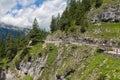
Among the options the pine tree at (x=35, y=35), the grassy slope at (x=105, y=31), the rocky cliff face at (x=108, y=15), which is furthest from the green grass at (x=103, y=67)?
the pine tree at (x=35, y=35)

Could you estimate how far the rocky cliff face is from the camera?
11345 cm

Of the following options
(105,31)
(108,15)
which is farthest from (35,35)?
(105,31)

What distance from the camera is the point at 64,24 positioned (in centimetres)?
13488

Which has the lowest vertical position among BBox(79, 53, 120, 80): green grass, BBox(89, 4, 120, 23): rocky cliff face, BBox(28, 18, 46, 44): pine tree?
BBox(79, 53, 120, 80): green grass

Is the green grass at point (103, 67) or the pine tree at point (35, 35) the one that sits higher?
the pine tree at point (35, 35)

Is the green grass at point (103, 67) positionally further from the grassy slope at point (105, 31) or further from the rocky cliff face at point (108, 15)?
the rocky cliff face at point (108, 15)

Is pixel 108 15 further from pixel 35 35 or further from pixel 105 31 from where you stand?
pixel 35 35

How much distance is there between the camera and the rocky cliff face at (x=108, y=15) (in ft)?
372

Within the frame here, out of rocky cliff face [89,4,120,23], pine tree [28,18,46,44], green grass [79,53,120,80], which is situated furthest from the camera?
pine tree [28,18,46,44]

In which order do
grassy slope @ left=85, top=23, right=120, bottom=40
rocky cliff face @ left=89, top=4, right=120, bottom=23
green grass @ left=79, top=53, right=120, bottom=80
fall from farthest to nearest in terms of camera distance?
rocky cliff face @ left=89, top=4, right=120, bottom=23 < grassy slope @ left=85, top=23, right=120, bottom=40 < green grass @ left=79, top=53, right=120, bottom=80

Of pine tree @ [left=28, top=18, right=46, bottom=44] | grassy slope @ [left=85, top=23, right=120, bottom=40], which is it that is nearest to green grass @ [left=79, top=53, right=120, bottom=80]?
grassy slope @ [left=85, top=23, right=120, bottom=40]

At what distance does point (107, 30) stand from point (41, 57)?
3109 centimetres

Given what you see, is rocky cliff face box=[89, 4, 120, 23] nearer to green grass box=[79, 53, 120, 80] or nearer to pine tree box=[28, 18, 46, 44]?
pine tree box=[28, 18, 46, 44]

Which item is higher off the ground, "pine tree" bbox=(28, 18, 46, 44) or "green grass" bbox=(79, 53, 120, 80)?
"pine tree" bbox=(28, 18, 46, 44)
